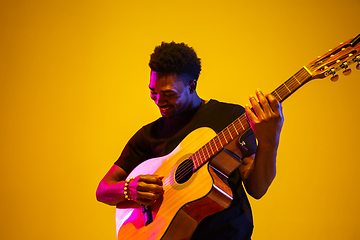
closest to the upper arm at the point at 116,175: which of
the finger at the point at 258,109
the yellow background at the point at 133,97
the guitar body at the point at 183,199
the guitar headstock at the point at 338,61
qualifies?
the guitar body at the point at 183,199

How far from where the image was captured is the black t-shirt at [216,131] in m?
1.21

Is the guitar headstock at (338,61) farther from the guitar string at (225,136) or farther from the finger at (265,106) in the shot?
the finger at (265,106)

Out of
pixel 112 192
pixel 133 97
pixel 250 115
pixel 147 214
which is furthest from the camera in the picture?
pixel 133 97

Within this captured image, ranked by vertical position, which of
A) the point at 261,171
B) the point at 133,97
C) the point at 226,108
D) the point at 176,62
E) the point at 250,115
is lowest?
the point at 261,171

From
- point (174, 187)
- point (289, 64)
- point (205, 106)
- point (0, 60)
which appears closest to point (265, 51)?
point (289, 64)

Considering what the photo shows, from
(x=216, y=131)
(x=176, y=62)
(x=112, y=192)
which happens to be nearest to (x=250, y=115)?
(x=216, y=131)

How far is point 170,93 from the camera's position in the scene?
1.45 meters

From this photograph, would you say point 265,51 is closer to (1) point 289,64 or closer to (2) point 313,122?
(1) point 289,64

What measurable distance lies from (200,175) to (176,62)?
26.2 inches

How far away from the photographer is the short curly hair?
4.94 ft

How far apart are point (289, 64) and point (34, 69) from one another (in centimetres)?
232

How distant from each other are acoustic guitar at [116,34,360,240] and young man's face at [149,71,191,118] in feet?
0.62

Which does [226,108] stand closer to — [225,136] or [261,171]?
[225,136]

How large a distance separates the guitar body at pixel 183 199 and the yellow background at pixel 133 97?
3.50 ft
